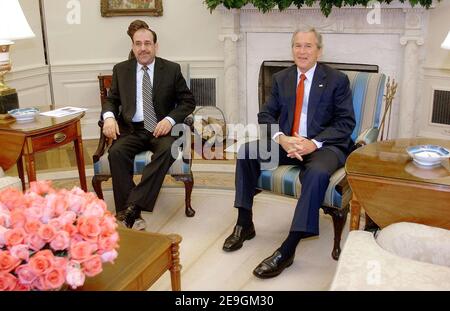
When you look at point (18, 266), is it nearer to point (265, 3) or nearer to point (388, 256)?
point (388, 256)

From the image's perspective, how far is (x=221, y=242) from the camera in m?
3.05

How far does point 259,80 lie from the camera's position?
4.77m

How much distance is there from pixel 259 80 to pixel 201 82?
626 mm

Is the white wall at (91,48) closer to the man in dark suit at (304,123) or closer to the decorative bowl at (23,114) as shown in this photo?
the decorative bowl at (23,114)

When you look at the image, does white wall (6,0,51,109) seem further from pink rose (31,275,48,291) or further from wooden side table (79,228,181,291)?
pink rose (31,275,48,291)

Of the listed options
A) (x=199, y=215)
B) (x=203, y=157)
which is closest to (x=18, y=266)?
(x=199, y=215)

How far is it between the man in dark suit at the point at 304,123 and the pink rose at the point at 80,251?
1.39m

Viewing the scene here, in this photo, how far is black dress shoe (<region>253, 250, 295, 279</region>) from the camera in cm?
263

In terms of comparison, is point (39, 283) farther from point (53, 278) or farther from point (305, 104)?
point (305, 104)

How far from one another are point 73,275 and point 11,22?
86.2 inches

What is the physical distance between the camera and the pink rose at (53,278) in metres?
1.49

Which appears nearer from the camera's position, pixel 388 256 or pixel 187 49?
pixel 388 256

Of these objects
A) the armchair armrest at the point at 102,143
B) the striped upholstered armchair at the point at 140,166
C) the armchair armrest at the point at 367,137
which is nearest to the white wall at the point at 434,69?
the armchair armrest at the point at 367,137

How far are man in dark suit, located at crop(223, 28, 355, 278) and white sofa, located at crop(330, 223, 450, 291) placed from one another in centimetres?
75
